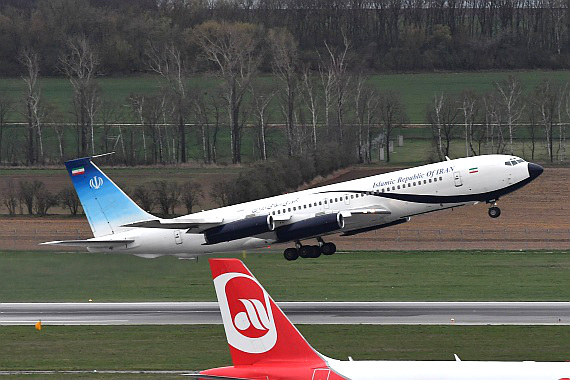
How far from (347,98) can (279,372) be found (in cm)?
9501

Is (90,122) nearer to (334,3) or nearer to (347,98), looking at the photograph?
(347,98)

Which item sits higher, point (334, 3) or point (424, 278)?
point (334, 3)

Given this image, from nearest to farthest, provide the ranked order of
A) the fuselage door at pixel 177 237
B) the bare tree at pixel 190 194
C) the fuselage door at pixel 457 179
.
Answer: the fuselage door at pixel 457 179
the fuselage door at pixel 177 237
the bare tree at pixel 190 194

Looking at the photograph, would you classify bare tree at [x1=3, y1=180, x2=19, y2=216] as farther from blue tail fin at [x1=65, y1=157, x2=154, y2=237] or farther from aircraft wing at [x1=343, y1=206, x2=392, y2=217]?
aircraft wing at [x1=343, y1=206, x2=392, y2=217]

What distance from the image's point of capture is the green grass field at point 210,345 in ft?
143

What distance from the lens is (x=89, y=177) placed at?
6397cm

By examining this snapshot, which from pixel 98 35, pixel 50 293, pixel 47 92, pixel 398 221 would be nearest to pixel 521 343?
pixel 398 221

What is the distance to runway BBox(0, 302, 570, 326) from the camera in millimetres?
52719

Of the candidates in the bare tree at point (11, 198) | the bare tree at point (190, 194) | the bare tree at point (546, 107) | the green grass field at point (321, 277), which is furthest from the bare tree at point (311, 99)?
the green grass field at point (321, 277)

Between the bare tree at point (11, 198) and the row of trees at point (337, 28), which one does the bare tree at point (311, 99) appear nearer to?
the row of trees at point (337, 28)

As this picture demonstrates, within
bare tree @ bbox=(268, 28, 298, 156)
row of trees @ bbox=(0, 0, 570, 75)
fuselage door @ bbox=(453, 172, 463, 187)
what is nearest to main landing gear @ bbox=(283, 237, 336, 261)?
fuselage door @ bbox=(453, 172, 463, 187)

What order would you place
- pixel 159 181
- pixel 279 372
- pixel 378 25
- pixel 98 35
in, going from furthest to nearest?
pixel 378 25 → pixel 98 35 → pixel 159 181 → pixel 279 372

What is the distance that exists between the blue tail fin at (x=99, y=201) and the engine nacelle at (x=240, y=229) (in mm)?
4743

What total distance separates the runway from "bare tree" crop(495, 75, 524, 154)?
203ft
